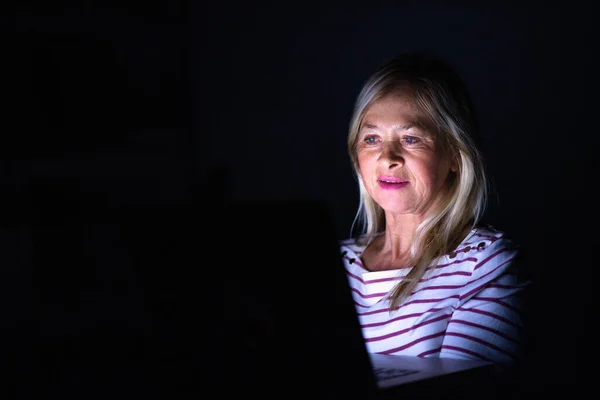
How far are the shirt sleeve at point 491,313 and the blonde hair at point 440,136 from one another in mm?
101

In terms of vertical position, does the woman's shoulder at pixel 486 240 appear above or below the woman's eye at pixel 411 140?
below

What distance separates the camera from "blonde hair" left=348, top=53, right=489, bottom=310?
4.49 feet

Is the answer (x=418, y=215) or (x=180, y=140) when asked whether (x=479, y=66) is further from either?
A: (x=180, y=140)

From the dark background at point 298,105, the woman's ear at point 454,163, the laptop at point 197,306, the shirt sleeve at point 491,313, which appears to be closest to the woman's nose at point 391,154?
the woman's ear at point 454,163

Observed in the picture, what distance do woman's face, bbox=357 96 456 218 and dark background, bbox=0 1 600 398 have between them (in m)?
0.39

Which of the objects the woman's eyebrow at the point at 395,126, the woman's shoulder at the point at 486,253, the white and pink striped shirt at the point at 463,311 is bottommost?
the white and pink striped shirt at the point at 463,311

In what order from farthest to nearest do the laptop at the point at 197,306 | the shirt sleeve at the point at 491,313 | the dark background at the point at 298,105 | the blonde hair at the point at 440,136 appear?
the dark background at the point at 298,105 < the blonde hair at the point at 440,136 < the shirt sleeve at the point at 491,313 < the laptop at the point at 197,306

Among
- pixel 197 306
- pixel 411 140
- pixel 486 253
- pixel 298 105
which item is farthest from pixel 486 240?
pixel 298 105

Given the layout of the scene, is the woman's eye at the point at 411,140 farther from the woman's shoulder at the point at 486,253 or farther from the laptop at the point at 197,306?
the laptop at the point at 197,306

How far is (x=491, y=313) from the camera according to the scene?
125 centimetres

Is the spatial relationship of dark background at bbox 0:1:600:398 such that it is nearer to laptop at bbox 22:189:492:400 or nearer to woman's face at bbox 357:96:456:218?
woman's face at bbox 357:96:456:218

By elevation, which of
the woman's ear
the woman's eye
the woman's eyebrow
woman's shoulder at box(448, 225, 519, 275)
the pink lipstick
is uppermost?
the woman's eyebrow

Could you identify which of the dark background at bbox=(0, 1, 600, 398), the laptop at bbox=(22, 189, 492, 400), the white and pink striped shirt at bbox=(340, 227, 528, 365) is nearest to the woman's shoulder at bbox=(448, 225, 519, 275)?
the white and pink striped shirt at bbox=(340, 227, 528, 365)

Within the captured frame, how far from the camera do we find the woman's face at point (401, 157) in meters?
1.38
